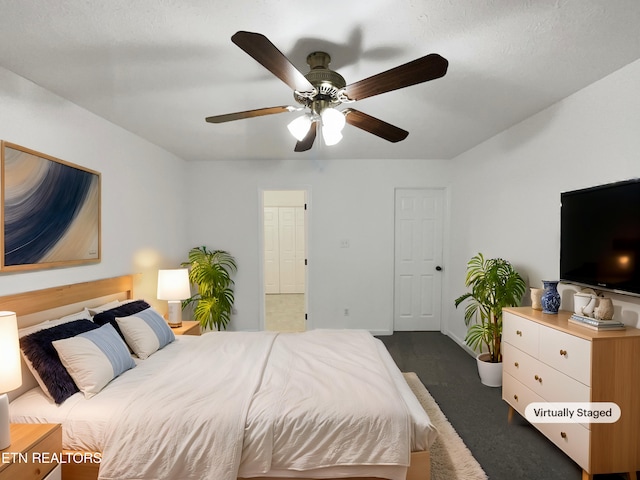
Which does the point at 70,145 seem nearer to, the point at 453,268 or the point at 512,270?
the point at 512,270

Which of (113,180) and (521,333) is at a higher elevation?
(113,180)

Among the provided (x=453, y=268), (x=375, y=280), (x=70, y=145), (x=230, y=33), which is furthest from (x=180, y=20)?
(x=453, y=268)

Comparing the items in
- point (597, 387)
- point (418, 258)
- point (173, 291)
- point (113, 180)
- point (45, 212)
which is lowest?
point (597, 387)

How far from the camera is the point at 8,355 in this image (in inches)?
58.2

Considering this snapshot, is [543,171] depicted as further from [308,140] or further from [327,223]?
[327,223]

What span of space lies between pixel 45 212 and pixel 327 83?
2072 mm

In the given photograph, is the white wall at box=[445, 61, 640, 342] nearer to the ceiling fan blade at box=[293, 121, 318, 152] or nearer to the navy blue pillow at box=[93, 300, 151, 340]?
the ceiling fan blade at box=[293, 121, 318, 152]

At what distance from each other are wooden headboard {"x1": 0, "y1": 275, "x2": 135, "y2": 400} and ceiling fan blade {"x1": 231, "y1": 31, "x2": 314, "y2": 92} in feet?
6.51

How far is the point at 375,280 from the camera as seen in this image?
178 inches

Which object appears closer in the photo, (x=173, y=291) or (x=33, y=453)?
(x=33, y=453)

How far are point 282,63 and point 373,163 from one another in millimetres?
3191

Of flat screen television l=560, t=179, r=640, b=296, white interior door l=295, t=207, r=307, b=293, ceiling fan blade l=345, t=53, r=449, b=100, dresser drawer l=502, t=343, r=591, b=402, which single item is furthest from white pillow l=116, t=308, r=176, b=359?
white interior door l=295, t=207, r=307, b=293

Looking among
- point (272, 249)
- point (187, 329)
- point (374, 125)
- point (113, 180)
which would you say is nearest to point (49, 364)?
point (187, 329)

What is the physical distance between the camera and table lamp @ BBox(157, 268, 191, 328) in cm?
330
